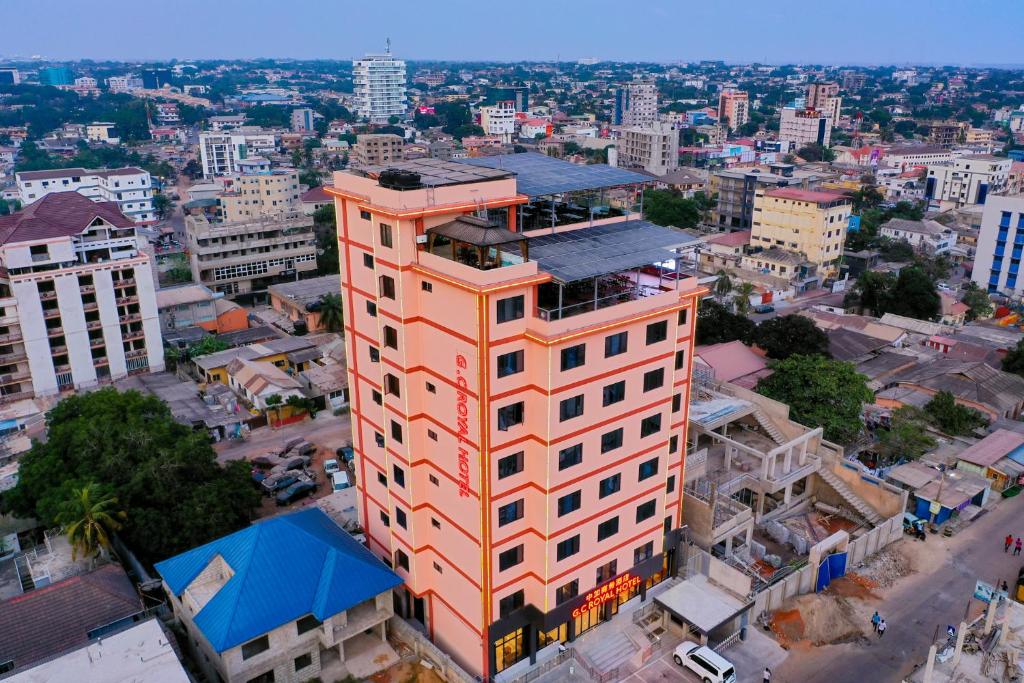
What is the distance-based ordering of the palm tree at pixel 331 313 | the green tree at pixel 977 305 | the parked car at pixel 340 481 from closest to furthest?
1. the parked car at pixel 340 481
2. the palm tree at pixel 331 313
3. the green tree at pixel 977 305

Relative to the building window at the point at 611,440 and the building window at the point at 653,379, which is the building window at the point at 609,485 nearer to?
the building window at the point at 611,440

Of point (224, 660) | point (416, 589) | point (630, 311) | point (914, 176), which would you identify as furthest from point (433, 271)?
point (914, 176)

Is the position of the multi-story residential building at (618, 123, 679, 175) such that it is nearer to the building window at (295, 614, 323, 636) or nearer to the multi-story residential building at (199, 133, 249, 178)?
the multi-story residential building at (199, 133, 249, 178)

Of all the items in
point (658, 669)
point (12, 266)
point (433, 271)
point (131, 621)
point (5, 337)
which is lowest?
point (658, 669)

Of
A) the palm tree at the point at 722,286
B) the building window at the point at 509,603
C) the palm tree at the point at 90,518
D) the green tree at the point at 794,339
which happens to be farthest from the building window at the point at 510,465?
the palm tree at the point at 722,286

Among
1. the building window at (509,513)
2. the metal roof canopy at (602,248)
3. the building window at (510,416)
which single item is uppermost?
the metal roof canopy at (602,248)

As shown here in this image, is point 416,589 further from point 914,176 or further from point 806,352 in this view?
point 914,176
